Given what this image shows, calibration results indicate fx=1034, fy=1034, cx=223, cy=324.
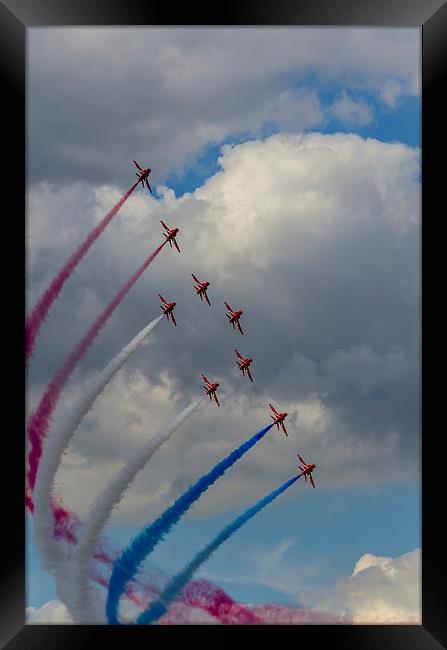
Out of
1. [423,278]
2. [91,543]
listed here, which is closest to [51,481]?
[91,543]

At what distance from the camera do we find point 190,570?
29.4m

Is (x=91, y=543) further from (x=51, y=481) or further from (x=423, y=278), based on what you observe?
(x=423, y=278)

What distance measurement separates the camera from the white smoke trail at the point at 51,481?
29.5m

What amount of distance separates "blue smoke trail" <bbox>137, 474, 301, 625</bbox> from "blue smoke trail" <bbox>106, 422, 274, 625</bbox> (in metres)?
0.98

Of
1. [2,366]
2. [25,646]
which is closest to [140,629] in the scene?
[25,646]

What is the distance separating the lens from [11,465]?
23734mm

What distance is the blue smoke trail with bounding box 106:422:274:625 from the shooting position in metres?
29.0

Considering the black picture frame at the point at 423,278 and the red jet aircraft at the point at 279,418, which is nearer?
the black picture frame at the point at 423,278

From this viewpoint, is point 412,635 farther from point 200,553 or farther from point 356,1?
point 356,1

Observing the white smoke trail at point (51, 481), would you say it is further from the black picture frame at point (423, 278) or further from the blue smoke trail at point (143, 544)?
the black picture frame at point (423, 278)

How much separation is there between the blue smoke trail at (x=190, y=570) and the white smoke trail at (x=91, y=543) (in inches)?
60.4

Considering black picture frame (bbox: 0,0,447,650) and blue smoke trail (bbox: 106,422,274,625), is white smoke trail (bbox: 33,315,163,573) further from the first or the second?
black picture frame (bbox: 0,0,447,650)

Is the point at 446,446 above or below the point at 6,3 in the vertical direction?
below

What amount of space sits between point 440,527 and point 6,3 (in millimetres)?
15490
